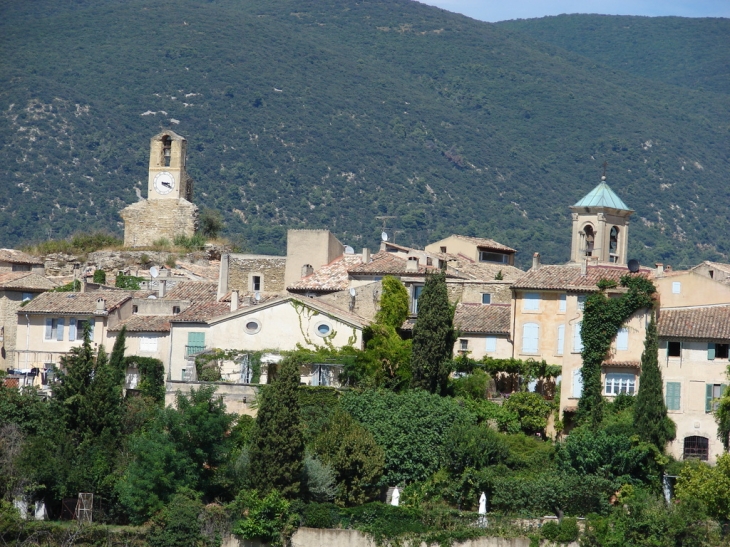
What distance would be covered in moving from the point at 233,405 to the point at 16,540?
10.1 metres

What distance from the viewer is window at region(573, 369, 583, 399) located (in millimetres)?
54625

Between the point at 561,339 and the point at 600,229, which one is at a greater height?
the point at 600,229

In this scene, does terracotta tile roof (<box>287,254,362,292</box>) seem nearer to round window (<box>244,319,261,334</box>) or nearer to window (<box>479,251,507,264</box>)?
round window (<box>244,319,261,334</box>)

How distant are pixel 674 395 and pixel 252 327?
51.1 ft

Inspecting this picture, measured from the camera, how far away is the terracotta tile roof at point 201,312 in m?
59.6

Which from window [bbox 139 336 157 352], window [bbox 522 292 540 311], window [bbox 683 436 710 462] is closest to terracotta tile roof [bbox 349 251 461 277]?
window [bbox 522 292 540 311]

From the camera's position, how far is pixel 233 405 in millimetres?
56250

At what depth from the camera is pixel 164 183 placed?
86938 millimetres

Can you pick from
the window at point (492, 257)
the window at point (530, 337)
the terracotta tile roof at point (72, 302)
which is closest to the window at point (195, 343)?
the terracotta tile roof at point (72, 302)

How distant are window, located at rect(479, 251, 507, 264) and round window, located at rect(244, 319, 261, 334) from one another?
73.6 ft

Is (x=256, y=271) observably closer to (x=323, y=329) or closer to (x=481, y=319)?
(x=323, y=329)

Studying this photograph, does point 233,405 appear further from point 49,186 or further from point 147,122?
point 147,122

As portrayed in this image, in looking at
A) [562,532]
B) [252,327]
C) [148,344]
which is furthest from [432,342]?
[148,344]

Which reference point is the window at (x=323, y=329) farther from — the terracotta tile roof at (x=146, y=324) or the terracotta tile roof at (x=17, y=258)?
the terracotta tile roof at (x=17, y=258)
